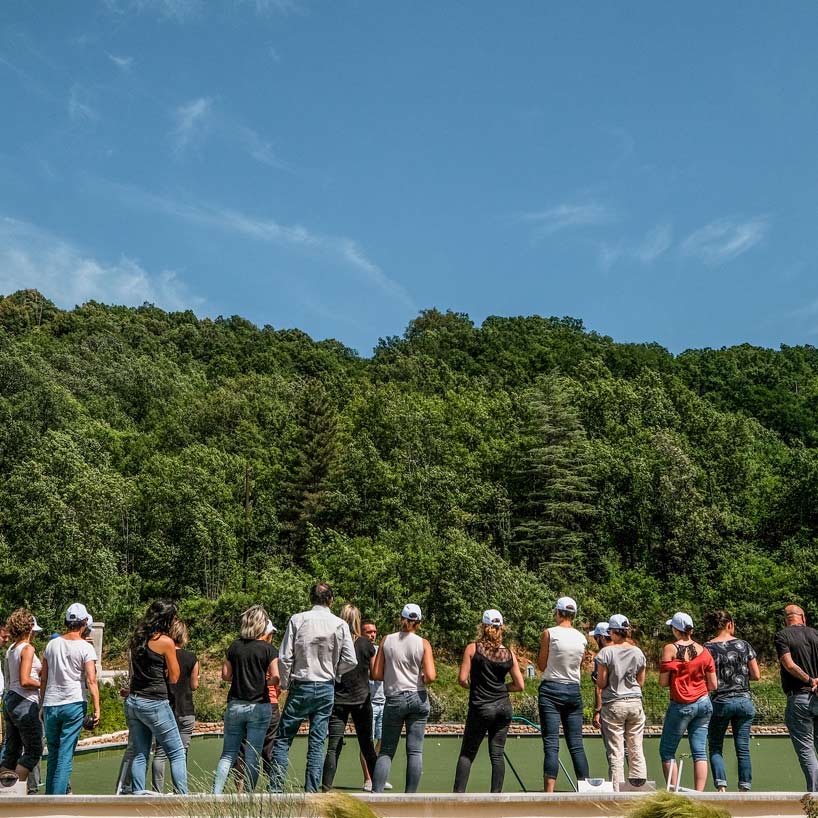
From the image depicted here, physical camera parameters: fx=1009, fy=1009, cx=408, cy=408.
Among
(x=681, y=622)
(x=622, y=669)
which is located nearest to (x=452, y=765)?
(x=622, y=669)

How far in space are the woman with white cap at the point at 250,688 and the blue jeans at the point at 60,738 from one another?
99 cm

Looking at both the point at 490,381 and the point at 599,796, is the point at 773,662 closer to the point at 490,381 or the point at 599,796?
the point at 599,796

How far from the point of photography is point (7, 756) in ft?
22.7

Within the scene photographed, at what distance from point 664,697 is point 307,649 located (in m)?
14.6

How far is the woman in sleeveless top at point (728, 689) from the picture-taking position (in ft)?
24.2

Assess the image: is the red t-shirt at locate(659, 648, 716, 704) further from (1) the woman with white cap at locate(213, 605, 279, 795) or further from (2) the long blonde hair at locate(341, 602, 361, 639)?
(1) the woman with white cap at locate(213, 605, 279, 795)

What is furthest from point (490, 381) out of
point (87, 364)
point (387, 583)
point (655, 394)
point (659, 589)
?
point (387, 583)

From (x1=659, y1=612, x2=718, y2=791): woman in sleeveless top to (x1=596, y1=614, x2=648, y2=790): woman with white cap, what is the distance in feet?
0.61

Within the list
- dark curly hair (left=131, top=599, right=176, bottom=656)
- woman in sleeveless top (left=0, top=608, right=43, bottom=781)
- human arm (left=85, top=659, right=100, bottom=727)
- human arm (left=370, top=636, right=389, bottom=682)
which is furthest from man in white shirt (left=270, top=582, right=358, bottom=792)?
woman in sleeveless top (left=0, top=608, right=43, bottom=781)

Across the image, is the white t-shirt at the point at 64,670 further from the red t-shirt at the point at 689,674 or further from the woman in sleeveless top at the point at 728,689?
the woman in sleeveless top at the point at 728,689

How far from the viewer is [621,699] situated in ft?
23.5

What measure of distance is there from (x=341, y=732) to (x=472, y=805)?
2042 millimetres

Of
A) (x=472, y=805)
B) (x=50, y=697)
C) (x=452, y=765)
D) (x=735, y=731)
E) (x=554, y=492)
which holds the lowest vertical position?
(x=452, y=765)

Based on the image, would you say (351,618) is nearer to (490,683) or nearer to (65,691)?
(490,683)
